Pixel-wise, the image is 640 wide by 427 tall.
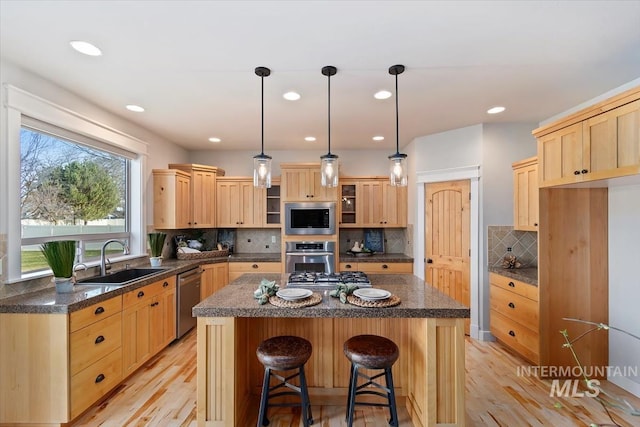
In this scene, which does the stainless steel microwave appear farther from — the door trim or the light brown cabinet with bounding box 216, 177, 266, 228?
the door trim

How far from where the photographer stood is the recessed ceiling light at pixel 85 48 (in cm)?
200

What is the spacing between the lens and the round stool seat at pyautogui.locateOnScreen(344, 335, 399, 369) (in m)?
1.87

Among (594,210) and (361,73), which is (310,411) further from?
(594,210)

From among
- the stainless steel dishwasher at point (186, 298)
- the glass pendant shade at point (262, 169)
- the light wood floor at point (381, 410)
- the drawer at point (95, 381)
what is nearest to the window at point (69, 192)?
the stainless steel dishwasher at point (186, 298)

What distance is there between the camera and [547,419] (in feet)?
7.22

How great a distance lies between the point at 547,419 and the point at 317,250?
286 centimetres

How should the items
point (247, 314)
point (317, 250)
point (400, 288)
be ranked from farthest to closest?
point (317, 250) < point (400, 288) < point (247, 314)

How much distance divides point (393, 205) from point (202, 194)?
2881mm

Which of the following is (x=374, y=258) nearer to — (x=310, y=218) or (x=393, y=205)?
(x=393, y=205)

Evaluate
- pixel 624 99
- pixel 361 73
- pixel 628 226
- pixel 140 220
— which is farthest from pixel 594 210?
pixel 140 220

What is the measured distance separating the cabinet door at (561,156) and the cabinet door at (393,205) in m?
2.11

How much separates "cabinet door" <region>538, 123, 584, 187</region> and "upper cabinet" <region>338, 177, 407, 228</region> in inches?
83.6

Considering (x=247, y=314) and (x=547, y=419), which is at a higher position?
(x=247, y=314)

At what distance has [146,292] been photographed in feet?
9.55
